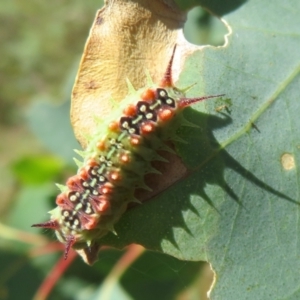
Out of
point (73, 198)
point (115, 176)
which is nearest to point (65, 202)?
point (73, 198)

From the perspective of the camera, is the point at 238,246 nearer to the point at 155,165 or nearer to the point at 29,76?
the point at 155,165

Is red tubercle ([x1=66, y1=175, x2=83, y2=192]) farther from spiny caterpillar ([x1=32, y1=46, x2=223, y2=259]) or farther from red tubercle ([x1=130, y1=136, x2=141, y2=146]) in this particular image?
red tubercle ([x1=130, y1=136, x2=141, y2=146])

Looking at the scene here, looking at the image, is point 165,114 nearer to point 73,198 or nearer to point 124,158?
point 124,158

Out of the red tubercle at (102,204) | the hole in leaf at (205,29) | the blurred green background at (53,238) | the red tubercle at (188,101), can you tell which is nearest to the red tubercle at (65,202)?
the red tubercle at (102,204)

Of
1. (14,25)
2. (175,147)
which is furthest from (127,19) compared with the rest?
(14,25)

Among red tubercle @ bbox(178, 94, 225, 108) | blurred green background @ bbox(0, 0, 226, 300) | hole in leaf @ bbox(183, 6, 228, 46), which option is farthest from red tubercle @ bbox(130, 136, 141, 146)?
hole in leaf @ bbox(183, 6, 228, 46)
